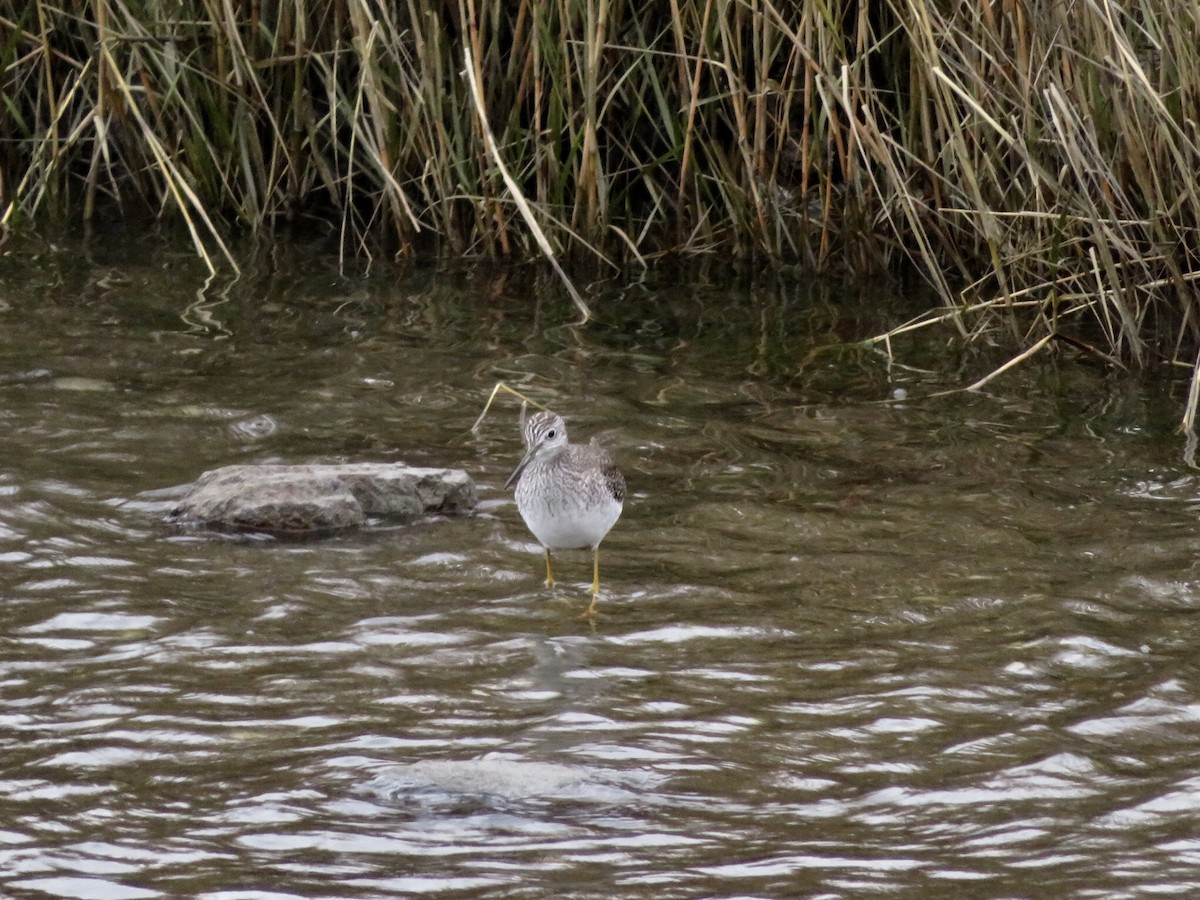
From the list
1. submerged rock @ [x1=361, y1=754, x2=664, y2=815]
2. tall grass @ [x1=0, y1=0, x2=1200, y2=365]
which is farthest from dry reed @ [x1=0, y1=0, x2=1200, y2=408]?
submerged rock @ [x1=361, y1=754, x2=664, y2=815]

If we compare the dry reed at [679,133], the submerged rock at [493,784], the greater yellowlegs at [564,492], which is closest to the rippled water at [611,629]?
the submerged rock at [493,784]

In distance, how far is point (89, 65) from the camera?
31.5 ft

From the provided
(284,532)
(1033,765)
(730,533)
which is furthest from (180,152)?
(1033,765)

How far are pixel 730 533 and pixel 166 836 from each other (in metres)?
2.87

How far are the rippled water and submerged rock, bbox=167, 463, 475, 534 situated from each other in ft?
0.36

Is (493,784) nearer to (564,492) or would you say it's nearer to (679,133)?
(564,492)

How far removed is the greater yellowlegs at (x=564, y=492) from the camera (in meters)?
5.76

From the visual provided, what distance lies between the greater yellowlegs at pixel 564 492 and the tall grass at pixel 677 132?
6.89ft

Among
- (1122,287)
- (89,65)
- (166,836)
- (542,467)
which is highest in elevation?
(89,65)

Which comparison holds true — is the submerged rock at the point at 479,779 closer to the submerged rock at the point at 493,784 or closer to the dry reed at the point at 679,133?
the submerged rock at the point at 493,784

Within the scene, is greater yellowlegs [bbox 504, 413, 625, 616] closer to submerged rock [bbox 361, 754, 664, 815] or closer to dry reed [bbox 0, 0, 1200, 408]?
submerged rock [bbox 361, 754, 664, 815]

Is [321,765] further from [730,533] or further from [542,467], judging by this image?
[730,533]

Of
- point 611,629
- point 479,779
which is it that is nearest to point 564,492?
point 611,629

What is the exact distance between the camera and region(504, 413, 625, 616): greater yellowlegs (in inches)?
227
